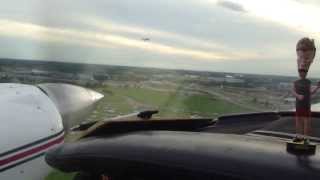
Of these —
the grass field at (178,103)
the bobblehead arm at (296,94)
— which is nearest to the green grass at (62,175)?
the grass field at (178,103)

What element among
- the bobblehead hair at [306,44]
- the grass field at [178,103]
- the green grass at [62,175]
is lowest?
the green grass at [62,175]

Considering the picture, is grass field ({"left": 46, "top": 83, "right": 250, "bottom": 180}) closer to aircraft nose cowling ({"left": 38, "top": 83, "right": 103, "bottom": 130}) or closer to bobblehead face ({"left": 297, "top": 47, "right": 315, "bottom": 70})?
aircraft nose cowling ({"left": 38, "top": 83, "right": 103, "bottom": 130})

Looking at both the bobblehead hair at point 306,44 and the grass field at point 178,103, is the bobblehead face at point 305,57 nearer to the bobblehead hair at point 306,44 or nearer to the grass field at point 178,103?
the bobblehead hair at point 306,44

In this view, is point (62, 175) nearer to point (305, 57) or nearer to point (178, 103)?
point (305, 57)

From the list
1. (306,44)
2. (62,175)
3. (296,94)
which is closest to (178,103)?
(62,175)

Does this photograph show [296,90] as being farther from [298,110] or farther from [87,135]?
[87,135]

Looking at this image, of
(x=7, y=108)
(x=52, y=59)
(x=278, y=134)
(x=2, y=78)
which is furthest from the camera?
(x=2, y=78)

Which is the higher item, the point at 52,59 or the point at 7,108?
the point at 52,59

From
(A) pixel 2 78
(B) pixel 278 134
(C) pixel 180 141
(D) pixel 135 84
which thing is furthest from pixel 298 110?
(A) pixel 2 78
